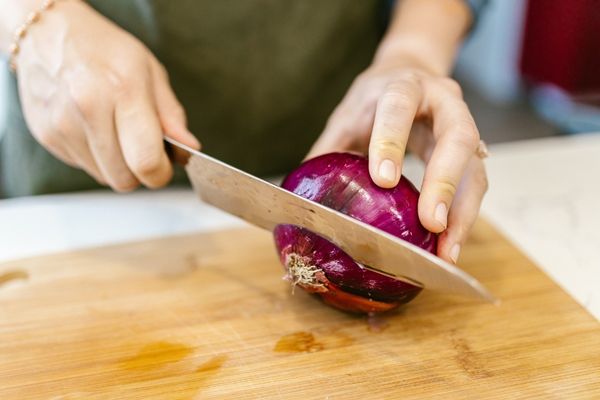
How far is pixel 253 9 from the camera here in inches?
63.7

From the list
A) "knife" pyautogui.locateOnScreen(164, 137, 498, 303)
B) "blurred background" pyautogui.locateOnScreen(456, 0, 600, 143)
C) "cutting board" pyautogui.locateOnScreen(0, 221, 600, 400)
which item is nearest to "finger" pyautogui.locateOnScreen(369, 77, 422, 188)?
"knife" pyautogui.locateOnScreen(164, 137, 498, 303)

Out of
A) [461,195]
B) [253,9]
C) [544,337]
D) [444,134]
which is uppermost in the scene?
[253,9]

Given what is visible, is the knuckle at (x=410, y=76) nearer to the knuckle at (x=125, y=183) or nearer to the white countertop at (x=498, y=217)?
the white countertop at (x=498, y=217)

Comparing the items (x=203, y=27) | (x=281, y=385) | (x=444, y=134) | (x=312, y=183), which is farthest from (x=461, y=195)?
(x=203, y=27)

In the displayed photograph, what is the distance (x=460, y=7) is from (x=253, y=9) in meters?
0.54

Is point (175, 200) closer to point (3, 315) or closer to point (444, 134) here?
point (3, 315)

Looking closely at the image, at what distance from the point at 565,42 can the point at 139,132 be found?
3610 millimetres

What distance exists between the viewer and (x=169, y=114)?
1349 mm

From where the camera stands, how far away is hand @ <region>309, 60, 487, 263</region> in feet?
3.63

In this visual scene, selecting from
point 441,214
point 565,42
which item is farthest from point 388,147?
point 565,42

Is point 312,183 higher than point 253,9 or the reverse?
the reverse

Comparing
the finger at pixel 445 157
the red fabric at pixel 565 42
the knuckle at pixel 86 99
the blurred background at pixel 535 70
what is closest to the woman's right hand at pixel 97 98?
the knuckle at pixel 86 99

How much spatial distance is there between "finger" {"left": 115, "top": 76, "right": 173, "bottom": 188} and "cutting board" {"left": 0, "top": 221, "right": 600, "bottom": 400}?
0.86ft

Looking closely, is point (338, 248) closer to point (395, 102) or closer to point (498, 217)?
point (395, 102)
